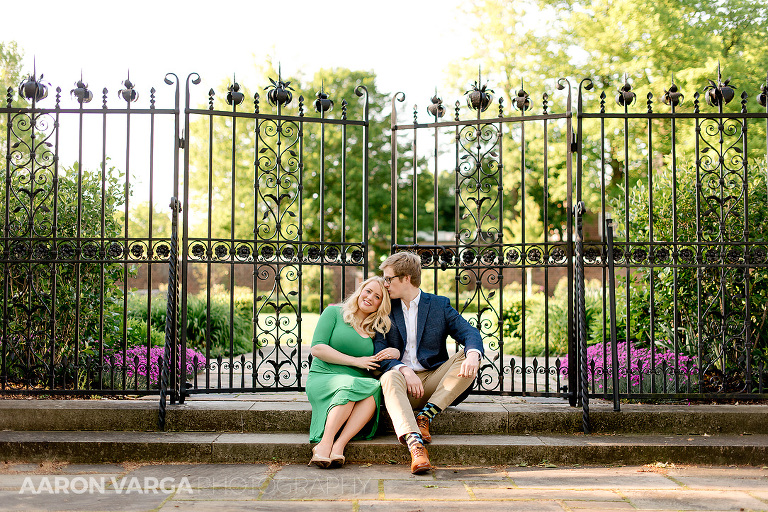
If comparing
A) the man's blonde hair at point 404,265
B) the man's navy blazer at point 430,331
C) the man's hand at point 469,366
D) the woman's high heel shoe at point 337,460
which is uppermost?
the man's blonde hair at point 404,265

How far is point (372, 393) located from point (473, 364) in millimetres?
741

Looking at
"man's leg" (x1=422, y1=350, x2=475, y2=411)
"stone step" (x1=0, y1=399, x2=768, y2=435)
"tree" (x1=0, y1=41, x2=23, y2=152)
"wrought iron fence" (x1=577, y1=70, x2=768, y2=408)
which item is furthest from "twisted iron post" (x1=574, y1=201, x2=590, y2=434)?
"tree" (x1=0, y1=41, x2=23, y2=152)

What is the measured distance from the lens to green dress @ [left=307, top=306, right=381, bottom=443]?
4512mm

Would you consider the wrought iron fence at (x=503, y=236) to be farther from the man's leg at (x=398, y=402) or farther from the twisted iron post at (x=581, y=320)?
the man's leg at (x=398, y=402)

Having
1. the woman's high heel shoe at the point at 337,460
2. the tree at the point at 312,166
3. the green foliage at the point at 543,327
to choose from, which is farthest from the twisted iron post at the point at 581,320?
the tree at the point at 312,166

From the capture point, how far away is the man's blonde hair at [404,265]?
16.4 feet

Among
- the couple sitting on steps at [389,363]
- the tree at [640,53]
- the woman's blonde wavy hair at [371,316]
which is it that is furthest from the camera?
the tree at [640,53]

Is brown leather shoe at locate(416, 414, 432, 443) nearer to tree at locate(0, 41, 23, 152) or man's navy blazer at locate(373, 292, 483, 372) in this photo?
man's navy blazer at locate(373, 292, 483, 372)

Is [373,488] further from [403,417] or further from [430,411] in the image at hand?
[430,411]

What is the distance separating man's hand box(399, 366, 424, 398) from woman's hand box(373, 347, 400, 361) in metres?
0.16

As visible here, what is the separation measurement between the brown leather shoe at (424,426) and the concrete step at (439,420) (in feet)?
1.38

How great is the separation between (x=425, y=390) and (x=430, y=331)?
0.45 m

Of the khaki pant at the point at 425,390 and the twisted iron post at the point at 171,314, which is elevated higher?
the twisted iron post at the point at 171,314

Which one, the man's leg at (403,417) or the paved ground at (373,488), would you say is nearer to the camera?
the paved ground at (373,488)
